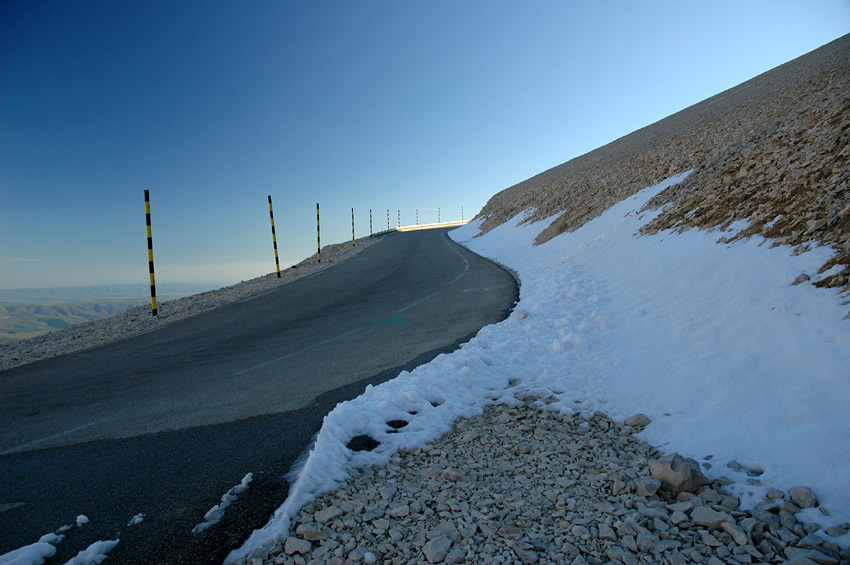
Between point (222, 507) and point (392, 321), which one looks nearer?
point (222, 507)

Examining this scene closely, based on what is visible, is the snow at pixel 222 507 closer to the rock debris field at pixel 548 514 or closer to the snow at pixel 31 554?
the rock debris field at pixel 548 514

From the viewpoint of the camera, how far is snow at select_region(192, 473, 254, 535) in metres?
2.65

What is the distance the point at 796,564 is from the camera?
81.4 inches

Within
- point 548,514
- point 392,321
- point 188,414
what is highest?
point 392,321

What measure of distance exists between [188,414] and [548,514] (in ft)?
11.8

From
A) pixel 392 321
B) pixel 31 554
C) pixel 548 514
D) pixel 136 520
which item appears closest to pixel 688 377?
pixel 548 514

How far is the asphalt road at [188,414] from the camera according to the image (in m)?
2.76

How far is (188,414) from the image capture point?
14.6 ft

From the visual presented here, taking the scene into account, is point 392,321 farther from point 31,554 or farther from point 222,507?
point 31,554

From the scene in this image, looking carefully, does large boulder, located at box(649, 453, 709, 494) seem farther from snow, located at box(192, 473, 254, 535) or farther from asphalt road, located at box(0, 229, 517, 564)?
snow, located at box(192, 473, 254, 535)

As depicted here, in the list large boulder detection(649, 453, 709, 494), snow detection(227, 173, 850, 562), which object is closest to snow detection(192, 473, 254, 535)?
snow detection(227, 173, 850, 562)

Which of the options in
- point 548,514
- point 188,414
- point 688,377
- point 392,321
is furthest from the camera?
point 392,321

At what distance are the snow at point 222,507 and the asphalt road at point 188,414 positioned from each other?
0.16 ft

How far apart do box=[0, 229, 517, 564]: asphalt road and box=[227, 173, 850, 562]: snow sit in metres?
0.49
